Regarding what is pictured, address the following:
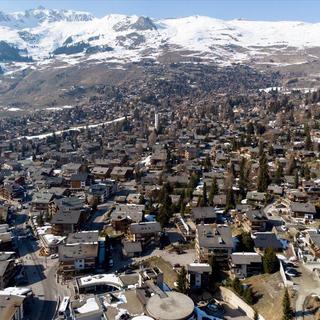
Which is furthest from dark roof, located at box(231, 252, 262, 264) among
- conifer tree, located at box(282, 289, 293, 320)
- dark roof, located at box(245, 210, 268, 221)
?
conifer tree, located at box(282, 289, 293, 320)

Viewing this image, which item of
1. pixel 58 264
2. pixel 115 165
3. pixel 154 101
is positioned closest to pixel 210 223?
pixel 58 264

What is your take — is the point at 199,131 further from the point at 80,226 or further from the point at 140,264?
the point at 140,264

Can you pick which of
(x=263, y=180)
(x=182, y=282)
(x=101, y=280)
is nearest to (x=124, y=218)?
(x=101, y=280)

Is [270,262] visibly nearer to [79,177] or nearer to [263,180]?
[263,180]

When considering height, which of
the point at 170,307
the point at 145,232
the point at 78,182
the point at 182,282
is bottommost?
the point at 78,182

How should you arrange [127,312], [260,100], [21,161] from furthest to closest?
[260,100]
[21,161]
[127,312]
